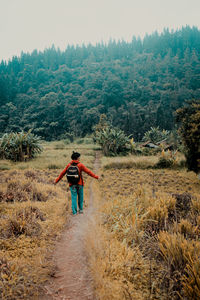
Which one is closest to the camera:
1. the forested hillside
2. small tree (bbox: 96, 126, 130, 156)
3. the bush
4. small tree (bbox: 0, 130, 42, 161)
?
the bush

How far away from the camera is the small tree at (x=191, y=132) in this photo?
11.5 meters

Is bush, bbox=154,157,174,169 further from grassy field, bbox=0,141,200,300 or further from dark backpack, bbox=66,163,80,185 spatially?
dark backpack, bbox=66,163,80,185

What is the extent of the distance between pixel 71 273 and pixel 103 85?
89185 millimetres

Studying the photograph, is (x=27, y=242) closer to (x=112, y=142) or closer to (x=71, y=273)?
(x=71, y=273)

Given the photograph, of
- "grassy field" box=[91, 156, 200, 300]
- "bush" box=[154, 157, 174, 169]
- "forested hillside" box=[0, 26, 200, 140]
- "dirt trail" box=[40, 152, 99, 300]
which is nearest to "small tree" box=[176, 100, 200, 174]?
"bush" box=[154, 157, 174, 169]

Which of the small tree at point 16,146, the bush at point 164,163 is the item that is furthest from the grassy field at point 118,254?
the small tree at point 16,146

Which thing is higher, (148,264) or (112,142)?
(112,142)

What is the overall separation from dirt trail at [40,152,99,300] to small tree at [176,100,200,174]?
994 cm

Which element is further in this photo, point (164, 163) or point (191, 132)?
point (164, 163)

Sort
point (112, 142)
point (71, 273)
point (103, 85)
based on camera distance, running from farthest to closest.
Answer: point (103, 85) < point (112, 142) < point (71, 273)

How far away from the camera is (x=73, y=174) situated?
192 inches

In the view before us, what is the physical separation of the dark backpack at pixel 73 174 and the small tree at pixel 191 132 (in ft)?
29.8

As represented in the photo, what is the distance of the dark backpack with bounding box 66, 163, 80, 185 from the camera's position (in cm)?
488

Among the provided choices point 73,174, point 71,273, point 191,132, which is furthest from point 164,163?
point 71,273
